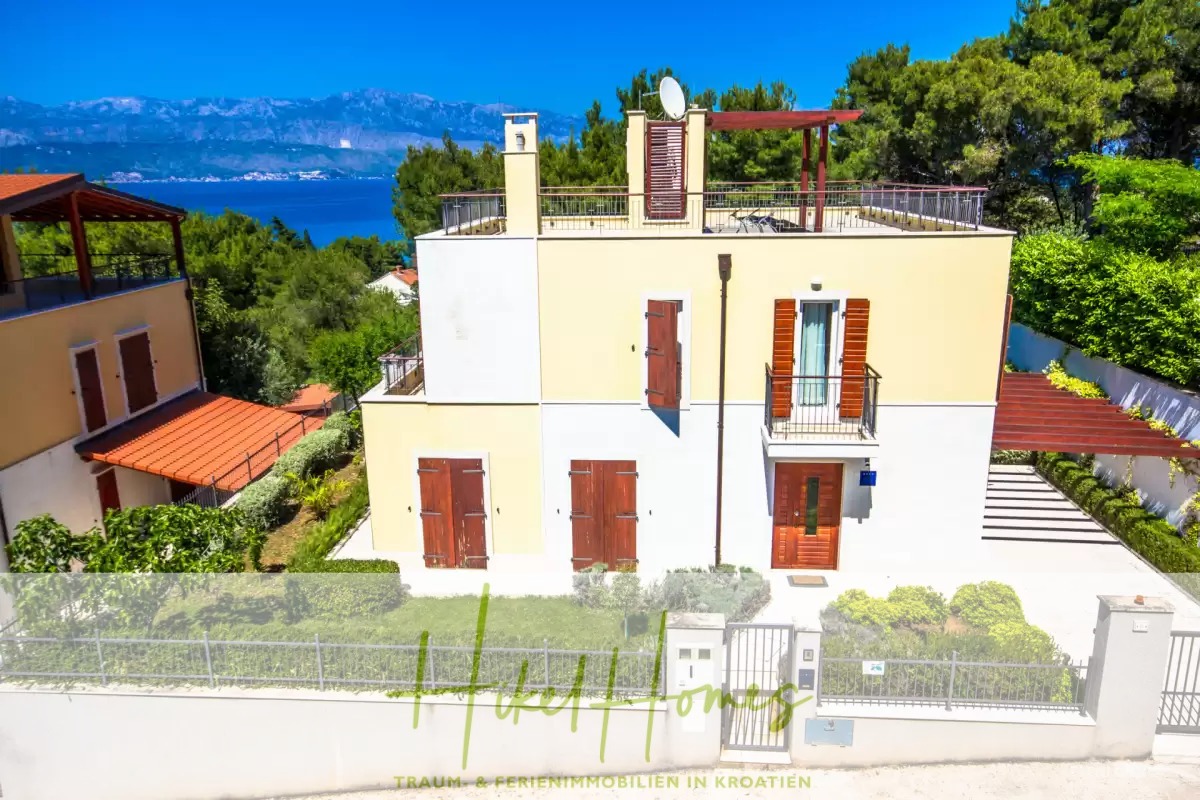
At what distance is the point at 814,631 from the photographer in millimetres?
8836

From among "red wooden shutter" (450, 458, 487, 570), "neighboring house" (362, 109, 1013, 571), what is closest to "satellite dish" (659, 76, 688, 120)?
"neighboring house" (362, 109, 1013, 571)

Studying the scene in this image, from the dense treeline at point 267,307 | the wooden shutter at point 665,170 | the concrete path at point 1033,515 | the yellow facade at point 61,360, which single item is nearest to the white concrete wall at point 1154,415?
the concrete path at point 1033,515

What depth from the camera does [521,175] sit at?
12.3 m

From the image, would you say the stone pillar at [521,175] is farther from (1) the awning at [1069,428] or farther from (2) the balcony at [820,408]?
(1) the awning at [1069,428]

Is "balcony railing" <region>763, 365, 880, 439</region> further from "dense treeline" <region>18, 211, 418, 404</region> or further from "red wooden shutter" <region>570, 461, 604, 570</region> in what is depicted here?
"dense treeline" <region>18, 211, 418, 404</region>

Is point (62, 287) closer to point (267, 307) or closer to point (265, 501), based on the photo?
point (265, 501)

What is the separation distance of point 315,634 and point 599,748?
3753mm

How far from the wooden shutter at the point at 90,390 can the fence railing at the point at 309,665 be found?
6.49 meters

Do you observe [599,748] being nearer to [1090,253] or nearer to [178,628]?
[178,628]

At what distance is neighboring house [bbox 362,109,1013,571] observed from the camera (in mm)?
12312

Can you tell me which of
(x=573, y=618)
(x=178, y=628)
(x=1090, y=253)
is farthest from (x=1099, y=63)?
(x=178, y=628)

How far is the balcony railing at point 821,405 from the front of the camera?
12461mm

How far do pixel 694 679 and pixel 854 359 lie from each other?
19.9 ft

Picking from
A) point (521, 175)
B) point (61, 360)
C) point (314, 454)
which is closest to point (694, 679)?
point (521, 175)
